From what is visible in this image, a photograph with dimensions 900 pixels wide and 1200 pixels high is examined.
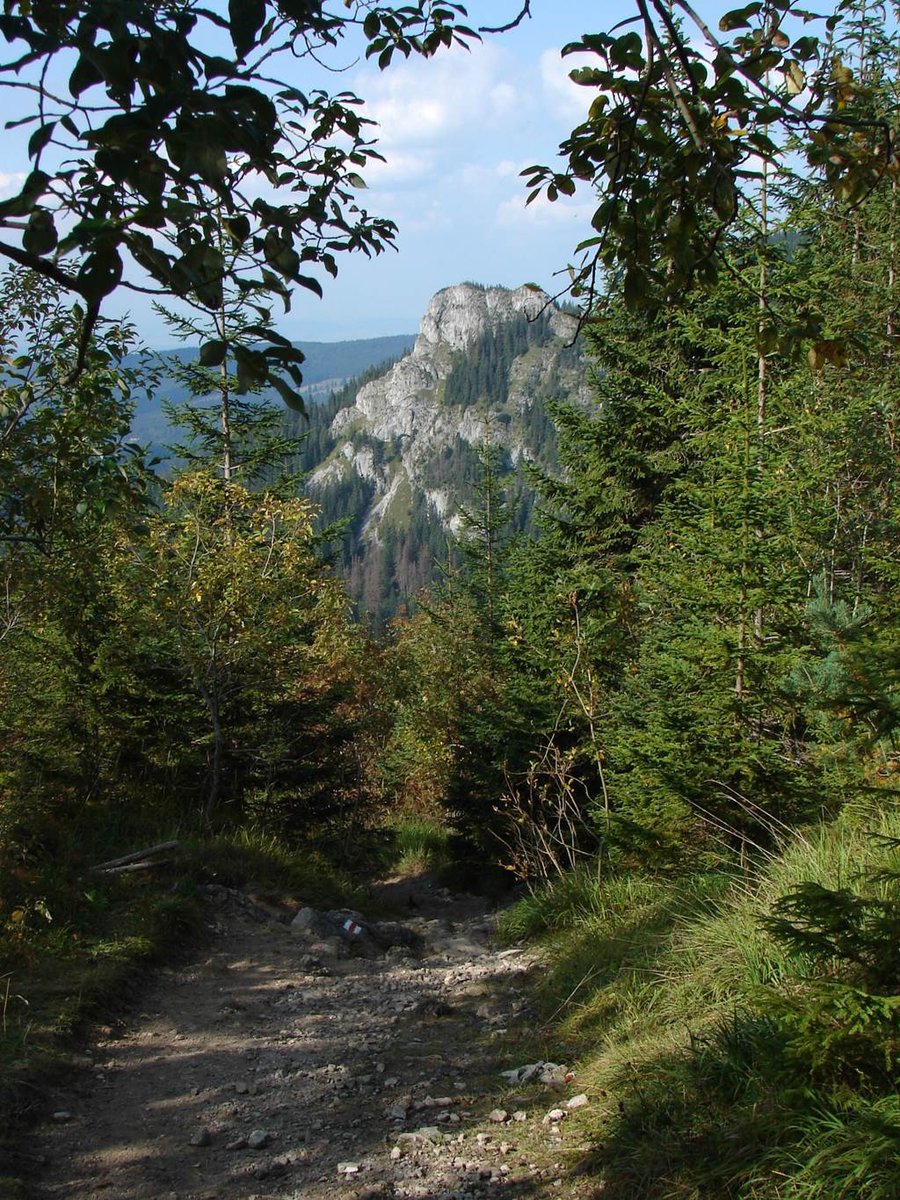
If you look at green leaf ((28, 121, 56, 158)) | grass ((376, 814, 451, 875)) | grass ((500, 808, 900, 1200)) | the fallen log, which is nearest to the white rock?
the fallen log

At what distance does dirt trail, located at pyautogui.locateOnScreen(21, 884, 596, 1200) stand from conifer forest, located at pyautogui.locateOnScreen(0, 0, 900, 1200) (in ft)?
1.06

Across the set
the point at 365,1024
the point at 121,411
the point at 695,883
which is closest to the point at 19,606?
the point at 121,411

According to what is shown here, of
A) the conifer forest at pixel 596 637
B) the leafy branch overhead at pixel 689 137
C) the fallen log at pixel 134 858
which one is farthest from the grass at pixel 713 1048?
the fallen log at pixel 134 858

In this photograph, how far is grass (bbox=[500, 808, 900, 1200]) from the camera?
111 inches

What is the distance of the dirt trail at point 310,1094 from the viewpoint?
3744 mm

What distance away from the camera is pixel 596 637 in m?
11.0

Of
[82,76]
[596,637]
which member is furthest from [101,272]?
[596,637]

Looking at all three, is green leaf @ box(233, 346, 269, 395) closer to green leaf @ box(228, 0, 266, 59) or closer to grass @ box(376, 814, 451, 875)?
green leaf @ box(228, 0, 266, 59)

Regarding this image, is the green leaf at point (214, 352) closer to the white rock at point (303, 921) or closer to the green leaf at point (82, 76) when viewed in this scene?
the green leaf at point (82, 76)

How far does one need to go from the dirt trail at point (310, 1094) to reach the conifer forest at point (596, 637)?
32 cm

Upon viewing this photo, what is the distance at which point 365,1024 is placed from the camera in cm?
569

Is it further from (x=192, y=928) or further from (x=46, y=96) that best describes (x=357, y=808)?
(x=46, y=96)

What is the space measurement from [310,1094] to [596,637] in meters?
7.17

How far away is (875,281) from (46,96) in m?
14.7
